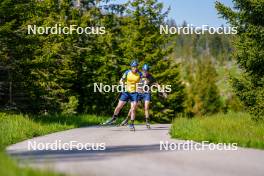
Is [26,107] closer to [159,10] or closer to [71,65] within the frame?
[71,65]

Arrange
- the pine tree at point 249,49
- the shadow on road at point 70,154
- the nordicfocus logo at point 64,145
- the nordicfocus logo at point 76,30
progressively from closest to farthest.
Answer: the shadow on road at point 70,154 → the nordicfocus logo at point 64,145 → the pine tree at point 249,49 → the nordicfocus logo at point 76,30

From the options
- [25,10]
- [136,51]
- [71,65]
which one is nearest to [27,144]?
[25,10]

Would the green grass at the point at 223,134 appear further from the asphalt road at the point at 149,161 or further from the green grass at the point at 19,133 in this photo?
the green grass at the point at 19,133

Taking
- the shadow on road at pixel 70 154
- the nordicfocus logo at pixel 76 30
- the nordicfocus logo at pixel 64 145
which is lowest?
the nordicfocus logo at pixel 64 145

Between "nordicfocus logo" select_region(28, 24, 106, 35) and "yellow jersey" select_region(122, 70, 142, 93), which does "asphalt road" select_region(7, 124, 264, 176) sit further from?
"nordicfocus logo" select_region(28, 24, 106, 35)

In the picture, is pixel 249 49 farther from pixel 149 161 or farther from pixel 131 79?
pixel 149 161

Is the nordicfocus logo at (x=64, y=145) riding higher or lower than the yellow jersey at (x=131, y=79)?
lower

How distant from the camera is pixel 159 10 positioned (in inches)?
1483

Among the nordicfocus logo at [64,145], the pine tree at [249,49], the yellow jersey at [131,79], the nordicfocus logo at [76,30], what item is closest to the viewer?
the nordicfocus logo at [64,145]

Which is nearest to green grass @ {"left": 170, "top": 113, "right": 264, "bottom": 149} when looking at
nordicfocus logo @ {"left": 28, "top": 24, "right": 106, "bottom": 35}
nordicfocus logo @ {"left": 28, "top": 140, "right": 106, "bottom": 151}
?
nordicfocus logo @ {"left": 28, "top": 140, "right": 106, "bottom": 151}

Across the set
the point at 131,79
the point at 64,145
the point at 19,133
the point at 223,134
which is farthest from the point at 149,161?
the point at 131,79

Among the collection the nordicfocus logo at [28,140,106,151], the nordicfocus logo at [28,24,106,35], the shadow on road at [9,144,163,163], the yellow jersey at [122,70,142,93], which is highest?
the nordicfocus logo at [28,24,106,35]

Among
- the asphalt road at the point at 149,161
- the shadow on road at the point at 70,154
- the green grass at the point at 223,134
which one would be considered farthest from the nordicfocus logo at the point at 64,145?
the green grass at the point at 223,134

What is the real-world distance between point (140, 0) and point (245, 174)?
1292 inches
